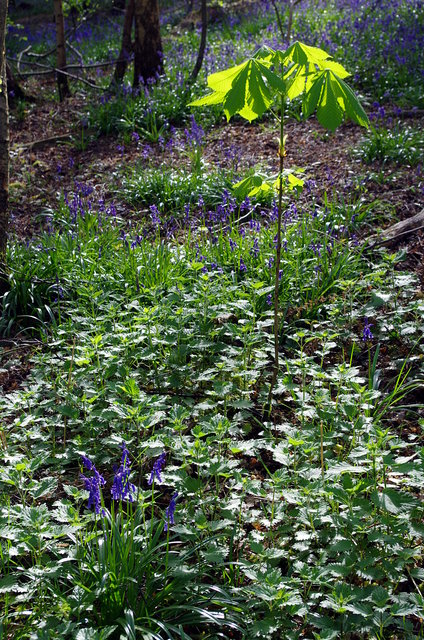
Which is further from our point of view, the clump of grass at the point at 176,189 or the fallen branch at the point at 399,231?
the clump of grass at the point at 176,189

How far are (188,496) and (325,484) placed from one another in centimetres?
57

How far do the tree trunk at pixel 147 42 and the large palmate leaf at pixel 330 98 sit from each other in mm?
7751

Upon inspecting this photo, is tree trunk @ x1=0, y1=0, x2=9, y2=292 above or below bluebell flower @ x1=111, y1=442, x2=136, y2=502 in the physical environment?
above

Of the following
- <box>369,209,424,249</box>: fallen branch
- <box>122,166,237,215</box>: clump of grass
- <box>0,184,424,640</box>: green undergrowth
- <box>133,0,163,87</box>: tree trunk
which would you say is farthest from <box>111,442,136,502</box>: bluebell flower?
<box>133,0,163,87</box>: tree trunk

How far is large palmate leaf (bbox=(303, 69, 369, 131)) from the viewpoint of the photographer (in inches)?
89.5

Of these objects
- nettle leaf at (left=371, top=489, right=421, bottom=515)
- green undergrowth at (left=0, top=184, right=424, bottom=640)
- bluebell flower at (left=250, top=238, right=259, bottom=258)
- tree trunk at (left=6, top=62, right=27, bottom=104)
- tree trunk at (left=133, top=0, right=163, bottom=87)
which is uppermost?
tree trunk at (left=133, top=0, right=163, bottom=87)

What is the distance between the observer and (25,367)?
13.2 ft

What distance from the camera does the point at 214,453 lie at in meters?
2.92

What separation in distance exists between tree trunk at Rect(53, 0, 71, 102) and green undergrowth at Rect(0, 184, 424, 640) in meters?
5.99

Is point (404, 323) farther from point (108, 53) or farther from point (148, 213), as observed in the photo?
point (108, 53)

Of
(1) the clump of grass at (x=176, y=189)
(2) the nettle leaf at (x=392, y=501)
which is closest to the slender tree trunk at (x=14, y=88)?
(1) the clump of grass at (x=176, y=189)

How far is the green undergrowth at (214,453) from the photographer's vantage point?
208cm

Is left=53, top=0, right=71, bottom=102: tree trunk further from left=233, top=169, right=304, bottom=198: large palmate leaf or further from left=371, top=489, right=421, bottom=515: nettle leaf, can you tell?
left=371, top=489, right=421, bottom=515: nettle leaf

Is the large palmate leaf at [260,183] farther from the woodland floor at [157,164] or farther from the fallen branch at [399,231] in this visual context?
the fallen branch at [399,231]
